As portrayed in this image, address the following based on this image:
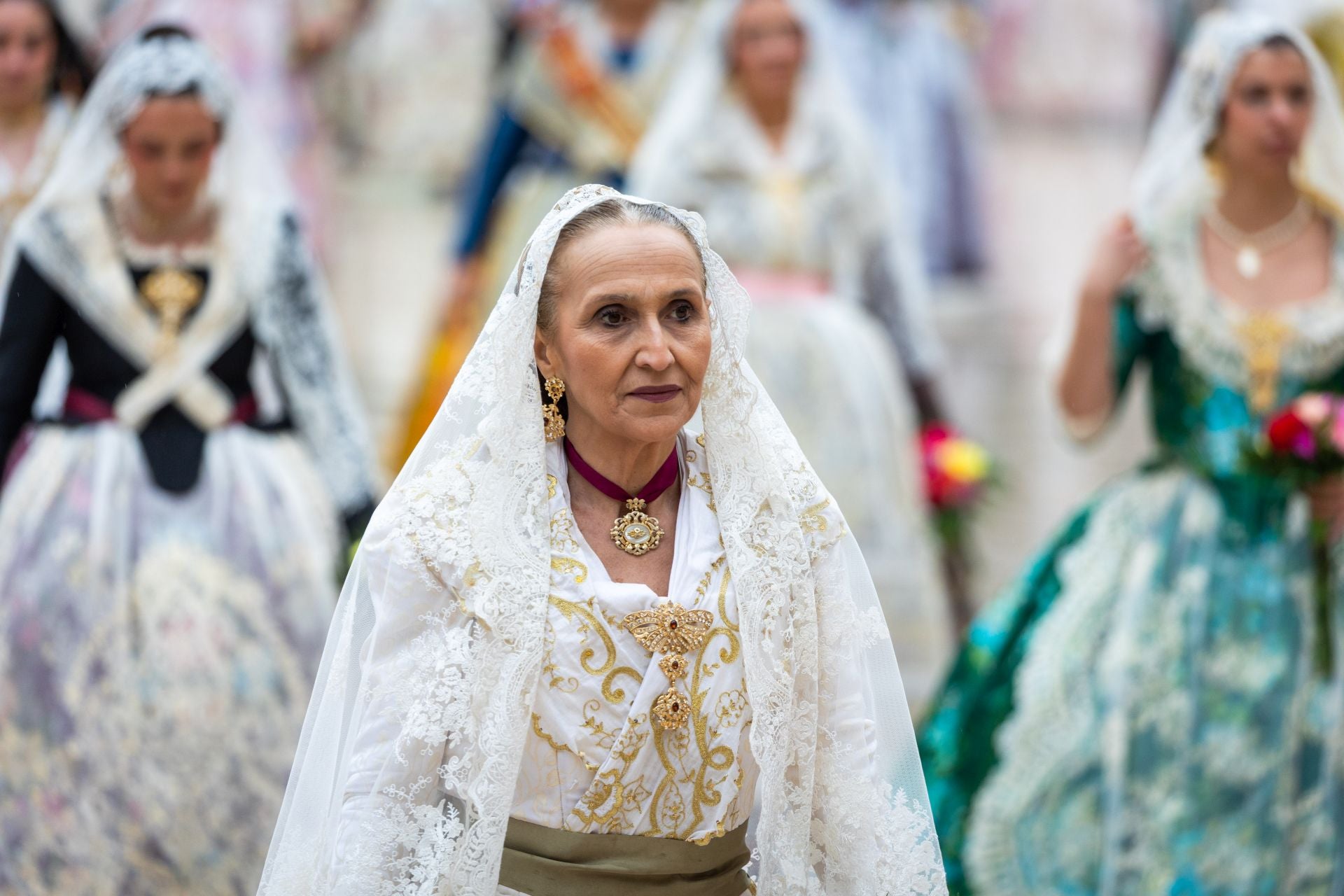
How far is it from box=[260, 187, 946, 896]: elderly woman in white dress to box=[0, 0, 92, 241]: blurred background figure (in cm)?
331

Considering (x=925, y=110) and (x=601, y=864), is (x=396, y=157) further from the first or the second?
(x=601, y=864)

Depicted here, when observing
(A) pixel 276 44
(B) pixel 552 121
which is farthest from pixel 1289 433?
(A) pixel 276 44

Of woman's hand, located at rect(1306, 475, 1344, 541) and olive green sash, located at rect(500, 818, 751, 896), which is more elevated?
woman's hand, located at rect(1306, 475, 1344, 541)

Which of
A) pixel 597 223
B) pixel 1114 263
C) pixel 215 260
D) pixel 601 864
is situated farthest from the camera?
pixel 215 260

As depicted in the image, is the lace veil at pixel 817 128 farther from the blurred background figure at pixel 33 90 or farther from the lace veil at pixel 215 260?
the blurred background figure at pixel 33 90

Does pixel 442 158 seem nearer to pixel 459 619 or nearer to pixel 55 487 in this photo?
pixel 55 487

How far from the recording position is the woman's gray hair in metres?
3.08

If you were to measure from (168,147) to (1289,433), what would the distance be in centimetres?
296

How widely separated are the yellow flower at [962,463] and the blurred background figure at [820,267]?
18 centimetres

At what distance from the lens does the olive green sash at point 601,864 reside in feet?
9.62

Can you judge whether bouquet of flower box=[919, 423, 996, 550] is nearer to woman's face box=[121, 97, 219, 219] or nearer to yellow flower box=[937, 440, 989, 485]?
yellow flower box=[937, 440, 989, 485]

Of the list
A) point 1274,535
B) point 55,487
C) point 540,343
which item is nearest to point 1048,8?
point 1274,535

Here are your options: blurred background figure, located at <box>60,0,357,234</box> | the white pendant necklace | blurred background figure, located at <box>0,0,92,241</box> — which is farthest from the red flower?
blurred background figure, located at <box>60,0,357,234</box>

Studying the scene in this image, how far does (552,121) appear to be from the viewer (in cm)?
830
